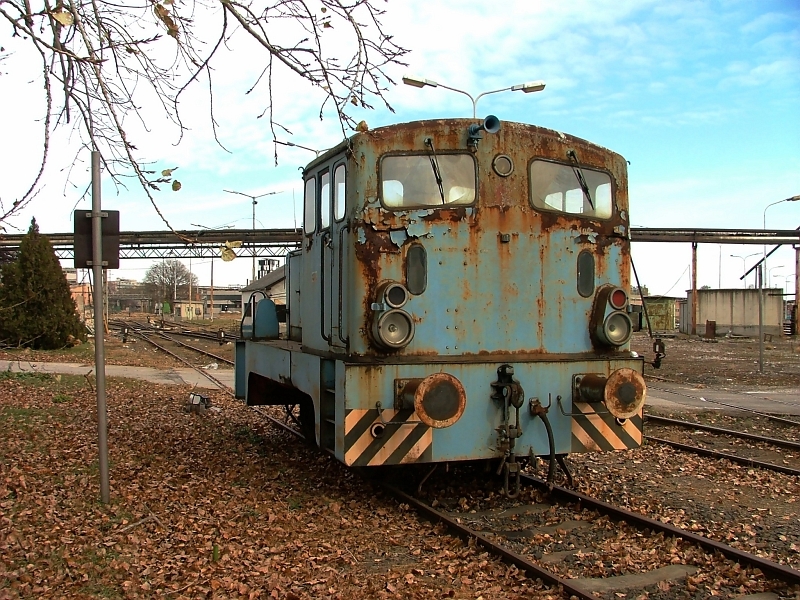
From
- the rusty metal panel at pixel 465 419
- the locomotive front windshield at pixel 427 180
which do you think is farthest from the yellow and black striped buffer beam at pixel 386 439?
the locomotive front windshield at pixel 427 180

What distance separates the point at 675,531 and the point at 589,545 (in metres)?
0.66

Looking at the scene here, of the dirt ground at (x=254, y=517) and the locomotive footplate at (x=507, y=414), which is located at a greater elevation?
the locomotive footplate at (x=507, y=414)

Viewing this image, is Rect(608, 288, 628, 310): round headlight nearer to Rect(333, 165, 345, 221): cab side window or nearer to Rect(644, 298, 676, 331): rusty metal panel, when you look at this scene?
Rect(333, 165, 345, 221): cab side window

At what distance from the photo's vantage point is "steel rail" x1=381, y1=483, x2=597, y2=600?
14.2 ft

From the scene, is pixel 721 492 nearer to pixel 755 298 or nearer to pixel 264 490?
pixel 264 490

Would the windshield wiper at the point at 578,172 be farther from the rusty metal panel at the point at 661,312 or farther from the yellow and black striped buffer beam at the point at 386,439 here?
the rusty metal panel at the point at 661,312

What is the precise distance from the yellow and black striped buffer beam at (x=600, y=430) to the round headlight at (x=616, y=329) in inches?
23.1

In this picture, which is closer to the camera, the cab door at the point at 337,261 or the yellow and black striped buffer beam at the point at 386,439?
the yellow and black striped buffer beam at the point at 386,439

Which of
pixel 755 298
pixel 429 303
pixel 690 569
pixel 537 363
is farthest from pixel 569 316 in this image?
pixel 755 298

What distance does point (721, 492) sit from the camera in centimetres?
695

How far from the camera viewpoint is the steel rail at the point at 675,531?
14.9ft

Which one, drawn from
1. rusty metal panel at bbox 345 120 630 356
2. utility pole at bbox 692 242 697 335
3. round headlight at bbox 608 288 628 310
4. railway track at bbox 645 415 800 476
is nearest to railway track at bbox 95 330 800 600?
rusty metal panel at bbox 345 120 630 356

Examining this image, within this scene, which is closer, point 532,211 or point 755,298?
point 532,211

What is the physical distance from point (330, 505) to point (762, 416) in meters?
9.13
